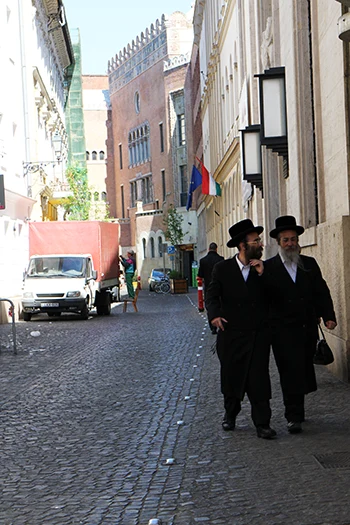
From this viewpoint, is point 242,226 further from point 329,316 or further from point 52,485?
point 52,485

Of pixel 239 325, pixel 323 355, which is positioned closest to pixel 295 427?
pixel 239 325

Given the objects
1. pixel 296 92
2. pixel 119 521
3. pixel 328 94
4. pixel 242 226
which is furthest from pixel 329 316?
pixel 296 92

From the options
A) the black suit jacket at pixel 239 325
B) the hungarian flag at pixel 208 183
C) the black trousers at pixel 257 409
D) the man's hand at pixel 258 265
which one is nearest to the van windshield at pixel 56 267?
the hungarian flag at pixel 208 183

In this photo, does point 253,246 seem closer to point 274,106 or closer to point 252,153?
point 274,106

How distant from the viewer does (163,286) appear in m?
60.3

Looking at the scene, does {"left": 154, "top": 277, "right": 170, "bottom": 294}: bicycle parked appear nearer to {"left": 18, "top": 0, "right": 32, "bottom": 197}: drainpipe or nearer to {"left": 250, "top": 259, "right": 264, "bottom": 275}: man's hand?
{"left": 18, "top": 0, "right": 32, "bottom": 197}: drainpipe

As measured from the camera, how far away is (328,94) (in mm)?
13211

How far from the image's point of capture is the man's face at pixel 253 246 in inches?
337

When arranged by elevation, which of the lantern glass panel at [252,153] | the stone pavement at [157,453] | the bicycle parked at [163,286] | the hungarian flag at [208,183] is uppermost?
the hungarian flag at [208,183]

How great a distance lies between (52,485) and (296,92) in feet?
32.8

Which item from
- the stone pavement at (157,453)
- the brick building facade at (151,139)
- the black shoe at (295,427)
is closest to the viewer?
the stone pavement at (157,453)

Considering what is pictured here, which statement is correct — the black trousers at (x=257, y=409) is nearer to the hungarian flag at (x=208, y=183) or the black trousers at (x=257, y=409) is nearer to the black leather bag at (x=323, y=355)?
the black leather bag at (x=323, y=355)

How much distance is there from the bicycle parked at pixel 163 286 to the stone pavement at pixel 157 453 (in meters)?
45.3

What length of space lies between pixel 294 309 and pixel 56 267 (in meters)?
20.7
